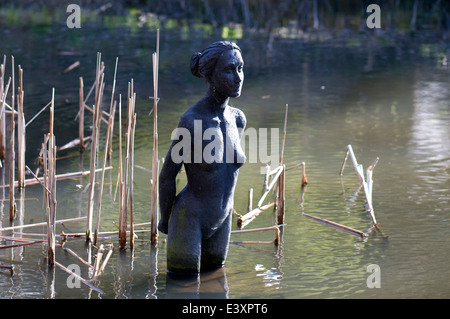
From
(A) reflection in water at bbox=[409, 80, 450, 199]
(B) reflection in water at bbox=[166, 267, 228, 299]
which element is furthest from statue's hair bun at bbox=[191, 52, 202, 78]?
(A) reflection in water at bbox=[409, 80, 450, 199]

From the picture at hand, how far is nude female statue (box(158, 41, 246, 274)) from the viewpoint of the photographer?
452 cm

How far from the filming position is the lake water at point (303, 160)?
15.7ft

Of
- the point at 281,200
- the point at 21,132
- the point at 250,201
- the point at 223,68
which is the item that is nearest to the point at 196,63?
the point at 223,68

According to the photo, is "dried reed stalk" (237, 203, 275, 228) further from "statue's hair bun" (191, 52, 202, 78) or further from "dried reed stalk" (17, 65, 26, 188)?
"dried reed stalk" (17, 65, 26, 188)

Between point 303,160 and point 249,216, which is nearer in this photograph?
point 249,216

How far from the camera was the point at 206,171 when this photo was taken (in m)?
4.58

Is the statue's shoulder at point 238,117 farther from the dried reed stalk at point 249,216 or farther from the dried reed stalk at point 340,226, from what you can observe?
the dried reed stalk at point 340,226

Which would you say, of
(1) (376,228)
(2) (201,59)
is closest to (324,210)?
(1) (376,228)

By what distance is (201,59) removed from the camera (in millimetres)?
4566

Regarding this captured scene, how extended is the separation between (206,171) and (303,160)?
3166mm

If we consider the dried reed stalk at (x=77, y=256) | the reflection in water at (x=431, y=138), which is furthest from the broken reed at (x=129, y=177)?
the reflection in water at (x=431, y=138)

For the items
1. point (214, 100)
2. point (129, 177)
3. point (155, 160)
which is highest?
point (214, 100)

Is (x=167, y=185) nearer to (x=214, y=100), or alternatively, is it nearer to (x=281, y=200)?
(x=214, y=100)
